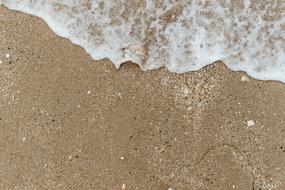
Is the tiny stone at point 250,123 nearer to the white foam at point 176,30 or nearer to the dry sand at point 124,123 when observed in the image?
the dry sand at point 124,123

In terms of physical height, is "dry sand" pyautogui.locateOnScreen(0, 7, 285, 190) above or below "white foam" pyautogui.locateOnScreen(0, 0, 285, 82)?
below

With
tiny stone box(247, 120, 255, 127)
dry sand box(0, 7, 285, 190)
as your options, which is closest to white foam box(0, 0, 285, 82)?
dry sand box(0, 7, 285, 190)

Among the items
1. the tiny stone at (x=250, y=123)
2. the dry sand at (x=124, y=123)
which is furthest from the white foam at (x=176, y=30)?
the tiny stone at (x=250, y=123)

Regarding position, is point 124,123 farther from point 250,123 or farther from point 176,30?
point 250,123

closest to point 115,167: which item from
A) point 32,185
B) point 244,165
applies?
point 32,185

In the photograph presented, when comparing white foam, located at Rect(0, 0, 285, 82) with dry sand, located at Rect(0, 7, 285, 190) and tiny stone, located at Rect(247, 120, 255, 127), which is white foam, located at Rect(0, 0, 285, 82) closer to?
dry sand, located at Rect(0, 7, 285, 190)

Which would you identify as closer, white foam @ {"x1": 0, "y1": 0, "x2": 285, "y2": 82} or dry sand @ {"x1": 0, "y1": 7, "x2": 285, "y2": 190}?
dry sand @ {"x1": 0, "y1": 7, "x2": 285, "y2": 190}

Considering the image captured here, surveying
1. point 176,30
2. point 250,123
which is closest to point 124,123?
point 176,30
